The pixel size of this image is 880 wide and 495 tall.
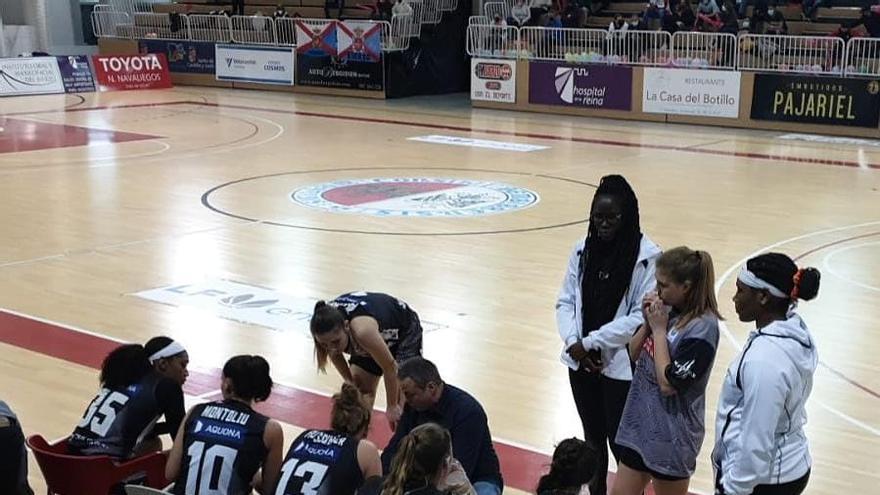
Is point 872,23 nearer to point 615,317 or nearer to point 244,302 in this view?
point 244,302

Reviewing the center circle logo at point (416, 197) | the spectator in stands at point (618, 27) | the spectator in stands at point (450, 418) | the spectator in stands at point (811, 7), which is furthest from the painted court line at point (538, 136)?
the spectator in stands at point (450, 418)

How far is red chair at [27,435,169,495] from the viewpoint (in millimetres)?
4711

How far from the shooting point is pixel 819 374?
25.0 ft

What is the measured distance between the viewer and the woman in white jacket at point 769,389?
11.5 ft

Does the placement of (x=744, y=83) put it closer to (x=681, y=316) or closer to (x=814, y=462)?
(x=814, y=462)

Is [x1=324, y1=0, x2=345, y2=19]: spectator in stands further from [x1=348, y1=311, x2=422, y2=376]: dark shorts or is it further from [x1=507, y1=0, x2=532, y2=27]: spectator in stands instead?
[x1=348, y1=311, x2=422, y2=376]: dark shorts

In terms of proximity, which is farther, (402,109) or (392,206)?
(402,109)

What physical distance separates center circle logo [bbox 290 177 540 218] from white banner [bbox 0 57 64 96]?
1457cm

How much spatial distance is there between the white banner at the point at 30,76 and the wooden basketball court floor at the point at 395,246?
16.1ft

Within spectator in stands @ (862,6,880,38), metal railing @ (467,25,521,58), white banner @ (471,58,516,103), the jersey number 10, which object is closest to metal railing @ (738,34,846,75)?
spectator in stands @ (862,6,880,38)

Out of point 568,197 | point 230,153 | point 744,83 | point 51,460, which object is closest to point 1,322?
point 51,460

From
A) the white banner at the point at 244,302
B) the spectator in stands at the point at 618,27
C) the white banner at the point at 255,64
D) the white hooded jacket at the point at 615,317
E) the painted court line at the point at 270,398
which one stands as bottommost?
the white banner at the point at 244,302

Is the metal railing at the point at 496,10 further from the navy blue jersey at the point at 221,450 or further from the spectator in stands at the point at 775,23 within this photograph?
the navy blue jersey at the point at 221,450

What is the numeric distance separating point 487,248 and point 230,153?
321 inches
